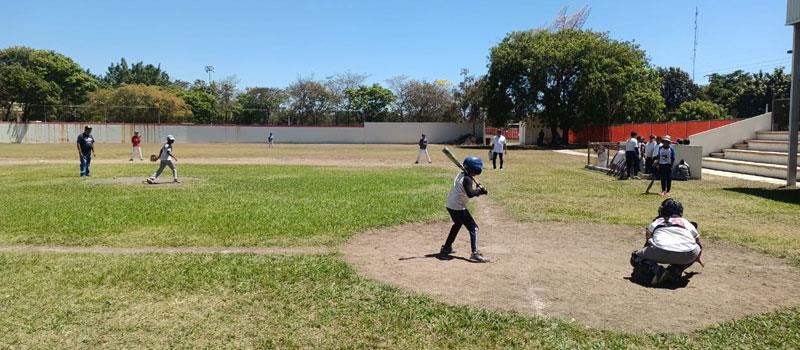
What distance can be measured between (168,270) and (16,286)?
157 centimetres

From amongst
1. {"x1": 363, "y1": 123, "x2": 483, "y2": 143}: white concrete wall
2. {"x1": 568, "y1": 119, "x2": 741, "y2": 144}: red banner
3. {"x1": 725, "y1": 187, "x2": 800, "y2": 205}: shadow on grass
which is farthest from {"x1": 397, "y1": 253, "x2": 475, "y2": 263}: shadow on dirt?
{"x1": 363, "y1": 123, "x2": 483, "y2": 143}: white concrete wall

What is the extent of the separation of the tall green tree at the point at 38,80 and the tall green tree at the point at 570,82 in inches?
2089

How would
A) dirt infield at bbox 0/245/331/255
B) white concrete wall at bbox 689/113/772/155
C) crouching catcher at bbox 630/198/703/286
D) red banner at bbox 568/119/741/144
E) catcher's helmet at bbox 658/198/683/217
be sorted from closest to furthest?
crouching catcher at bbox 630/198/703/286, catcher's helmet at bbox 658/198/683/217, dirt infield at bbox 0/245/331/255, white concrete wall at bbox 689/113/772/155, red banner at bbox 568/119/741/144

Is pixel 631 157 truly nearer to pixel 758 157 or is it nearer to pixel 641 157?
pixel 641 157

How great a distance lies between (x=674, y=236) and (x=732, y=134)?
78.7ft

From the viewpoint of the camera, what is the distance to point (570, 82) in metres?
52.2

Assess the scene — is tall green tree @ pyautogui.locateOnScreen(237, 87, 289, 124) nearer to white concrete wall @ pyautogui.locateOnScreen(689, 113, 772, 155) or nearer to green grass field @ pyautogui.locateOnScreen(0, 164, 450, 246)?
green grass field @ pyautogui.locateOnScreen(0, 164, 450, 246)

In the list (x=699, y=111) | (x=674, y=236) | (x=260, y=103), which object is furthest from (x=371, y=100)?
(x=674, y=236)

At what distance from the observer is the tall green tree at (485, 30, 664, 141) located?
50.2 m

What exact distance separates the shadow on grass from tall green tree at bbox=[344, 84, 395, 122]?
64.8m

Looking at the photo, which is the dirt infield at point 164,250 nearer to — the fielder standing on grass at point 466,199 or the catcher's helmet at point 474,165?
the fielder standing on grass at point 466,199

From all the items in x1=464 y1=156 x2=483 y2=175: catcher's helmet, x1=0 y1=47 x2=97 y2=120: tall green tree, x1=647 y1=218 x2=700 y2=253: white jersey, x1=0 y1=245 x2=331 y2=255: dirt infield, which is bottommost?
x1=0 y1=245 x2=331 y2=255: dirt infield

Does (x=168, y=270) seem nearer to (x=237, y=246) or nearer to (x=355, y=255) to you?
(x=237, y=246)

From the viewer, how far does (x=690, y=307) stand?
5.73m
